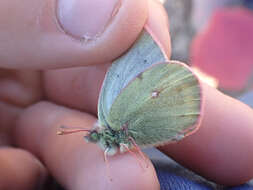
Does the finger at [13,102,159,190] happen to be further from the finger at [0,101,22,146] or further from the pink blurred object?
the pink blurred object

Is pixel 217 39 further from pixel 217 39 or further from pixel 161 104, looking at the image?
pixel 161 104

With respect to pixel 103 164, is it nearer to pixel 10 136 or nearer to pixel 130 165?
pixel 130 165

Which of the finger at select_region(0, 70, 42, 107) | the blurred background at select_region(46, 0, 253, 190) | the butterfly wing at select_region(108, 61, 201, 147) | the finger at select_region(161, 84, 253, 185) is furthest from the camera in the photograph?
the blurred background at select_region(46, 0, 253, 190)

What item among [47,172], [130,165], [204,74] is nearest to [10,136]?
[47,172]

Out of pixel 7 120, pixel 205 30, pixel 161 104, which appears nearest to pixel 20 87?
pixel 7 120

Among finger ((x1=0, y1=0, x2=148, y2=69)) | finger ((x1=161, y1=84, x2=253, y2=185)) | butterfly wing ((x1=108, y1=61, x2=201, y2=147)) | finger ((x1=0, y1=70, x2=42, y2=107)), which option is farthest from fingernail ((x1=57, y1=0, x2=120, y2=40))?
finger ((x1=0, y1=70, x2=42, y2=107))
